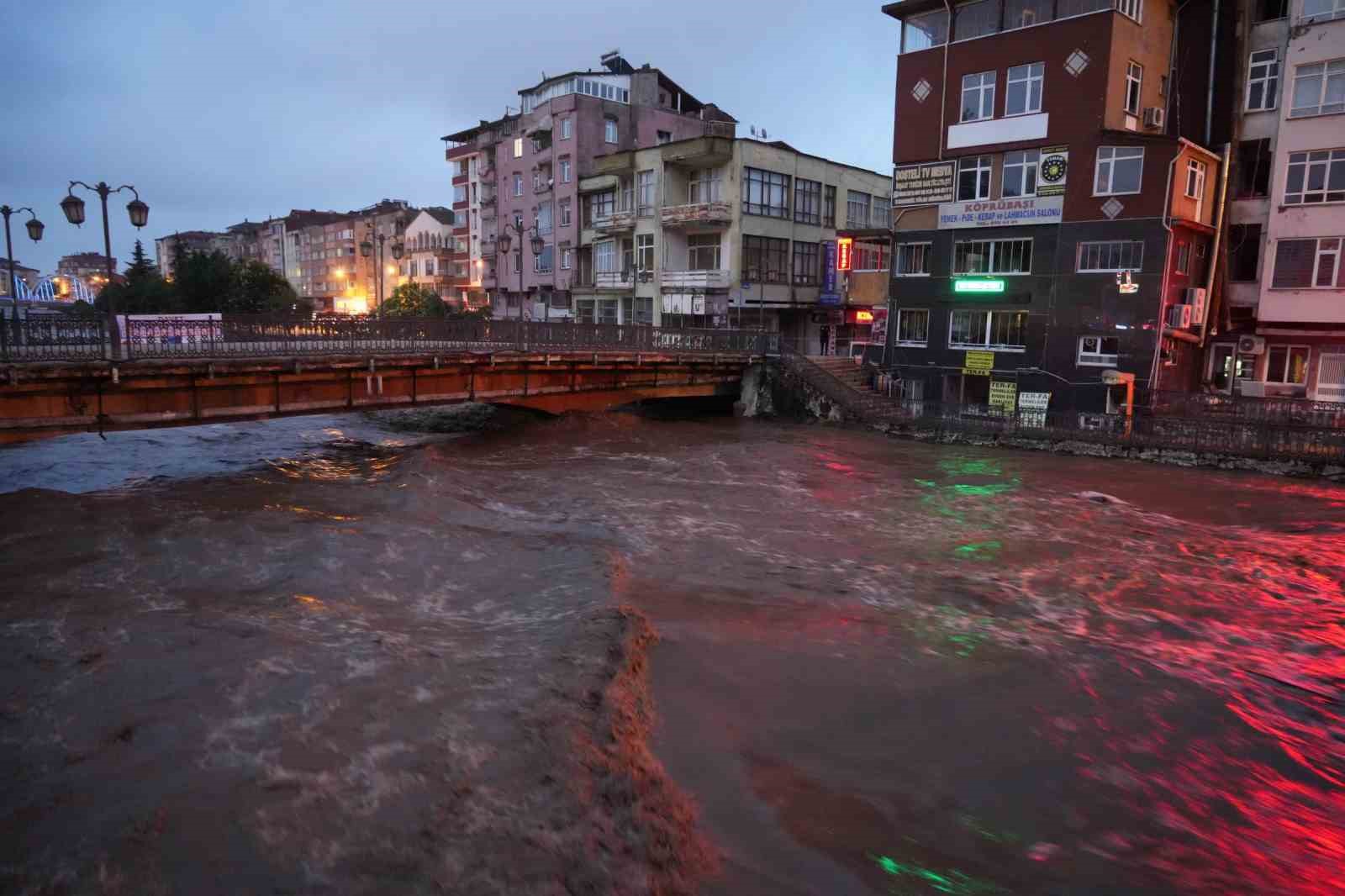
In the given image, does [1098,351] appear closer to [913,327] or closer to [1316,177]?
[913,327]

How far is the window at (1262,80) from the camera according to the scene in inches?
1193

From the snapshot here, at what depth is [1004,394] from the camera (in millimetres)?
32125

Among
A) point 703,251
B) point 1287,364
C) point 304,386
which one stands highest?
point 703,251

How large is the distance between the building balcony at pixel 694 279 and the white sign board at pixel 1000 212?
43.7ft

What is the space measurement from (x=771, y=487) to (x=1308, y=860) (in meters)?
16.0

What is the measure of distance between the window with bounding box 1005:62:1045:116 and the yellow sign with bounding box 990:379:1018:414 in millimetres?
10240

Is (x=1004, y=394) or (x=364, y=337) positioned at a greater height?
(x=364, y=337)

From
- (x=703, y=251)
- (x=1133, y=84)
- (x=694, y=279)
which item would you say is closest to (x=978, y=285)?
(x=1133, y=84)

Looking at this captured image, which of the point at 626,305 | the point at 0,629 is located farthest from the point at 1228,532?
the point at 626,305

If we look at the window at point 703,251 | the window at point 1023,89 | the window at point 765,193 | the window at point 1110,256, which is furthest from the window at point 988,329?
the window at point 703,251

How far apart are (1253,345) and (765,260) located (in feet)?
75.5

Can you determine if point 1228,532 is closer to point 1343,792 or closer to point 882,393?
point 1343,792

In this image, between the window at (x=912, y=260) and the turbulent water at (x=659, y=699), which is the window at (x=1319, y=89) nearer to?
the window at (x=912, y=260)

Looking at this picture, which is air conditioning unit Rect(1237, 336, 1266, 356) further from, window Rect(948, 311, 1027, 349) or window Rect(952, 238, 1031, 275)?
window Rect(952, 238, 1031, 275)
